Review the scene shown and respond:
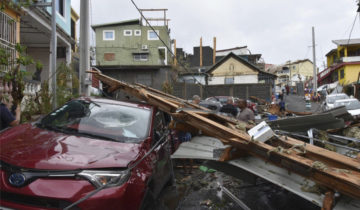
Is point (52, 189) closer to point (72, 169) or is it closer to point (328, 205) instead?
point (72, 169)

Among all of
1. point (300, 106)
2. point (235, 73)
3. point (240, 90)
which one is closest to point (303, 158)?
point (240, 90)

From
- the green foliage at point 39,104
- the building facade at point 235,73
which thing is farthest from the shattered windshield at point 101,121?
the building facade at point 235,73

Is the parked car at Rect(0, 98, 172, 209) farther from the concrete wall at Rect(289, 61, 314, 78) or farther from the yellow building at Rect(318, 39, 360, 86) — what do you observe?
the concrete wall at Rect(289, 61, 314, 78)

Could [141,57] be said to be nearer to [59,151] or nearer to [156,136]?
[156,136]

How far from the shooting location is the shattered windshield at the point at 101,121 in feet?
11.4

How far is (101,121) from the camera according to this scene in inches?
151

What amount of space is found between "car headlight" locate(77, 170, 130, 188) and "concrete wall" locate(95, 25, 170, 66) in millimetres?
29740

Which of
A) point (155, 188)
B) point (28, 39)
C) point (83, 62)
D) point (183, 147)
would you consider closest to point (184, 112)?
point (183, 147)

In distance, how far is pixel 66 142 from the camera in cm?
302

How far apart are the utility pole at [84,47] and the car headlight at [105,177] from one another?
502cm

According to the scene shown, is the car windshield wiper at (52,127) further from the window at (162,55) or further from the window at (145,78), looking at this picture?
the window at (162,55)

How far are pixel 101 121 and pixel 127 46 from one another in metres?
30.0

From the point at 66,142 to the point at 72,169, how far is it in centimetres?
62

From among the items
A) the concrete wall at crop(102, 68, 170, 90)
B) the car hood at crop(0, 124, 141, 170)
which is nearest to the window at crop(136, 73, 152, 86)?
the concrete wall at crop(102, 68, 170, 90)
